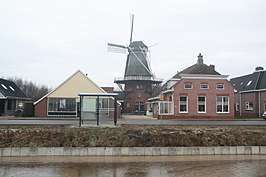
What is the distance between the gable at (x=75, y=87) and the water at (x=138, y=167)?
25.2 metres

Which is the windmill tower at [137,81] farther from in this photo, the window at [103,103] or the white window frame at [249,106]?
the window at [103,103]

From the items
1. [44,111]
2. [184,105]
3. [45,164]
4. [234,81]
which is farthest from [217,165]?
[234,81]

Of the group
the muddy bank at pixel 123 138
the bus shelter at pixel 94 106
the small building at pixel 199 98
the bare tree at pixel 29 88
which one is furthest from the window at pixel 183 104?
the bare tree at pixel 29 88

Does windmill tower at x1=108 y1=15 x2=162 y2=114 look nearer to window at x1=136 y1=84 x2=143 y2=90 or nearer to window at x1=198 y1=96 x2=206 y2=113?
window at x1=136 y1=84 x2=143 y2=90

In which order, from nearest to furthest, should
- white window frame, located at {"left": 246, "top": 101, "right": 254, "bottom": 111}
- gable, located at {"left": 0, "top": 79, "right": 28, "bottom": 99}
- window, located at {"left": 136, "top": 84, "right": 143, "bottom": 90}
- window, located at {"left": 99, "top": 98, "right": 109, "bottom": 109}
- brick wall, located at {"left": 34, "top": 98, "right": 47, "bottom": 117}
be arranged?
1. window, located at {"left": 99, "top": 98, "right": 109, "bottom": 109}
2. brick wall, located at {"left": 34, "top": 98, "right": 47, "bottom": 117}
3. gable, located at {"left": 0, "top": 79, "right": 28, "bottom": 99}
4. white window frame, located at {"left": 246, "top": 101, "right": 254, "bottom": 111}
5. window, located at {"left": 136, "top": 84, "right": 143, "bottom": 90}

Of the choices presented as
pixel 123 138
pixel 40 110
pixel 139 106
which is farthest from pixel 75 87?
pixel 123 138

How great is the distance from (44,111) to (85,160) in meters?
26.4

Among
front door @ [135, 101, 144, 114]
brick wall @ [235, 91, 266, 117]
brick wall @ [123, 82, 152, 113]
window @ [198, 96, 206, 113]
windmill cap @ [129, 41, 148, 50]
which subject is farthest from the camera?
windmill cap @ [129, 41, 148, 50]

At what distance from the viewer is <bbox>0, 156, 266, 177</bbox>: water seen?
38.4ft

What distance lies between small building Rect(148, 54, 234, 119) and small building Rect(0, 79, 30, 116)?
2152 centimetres

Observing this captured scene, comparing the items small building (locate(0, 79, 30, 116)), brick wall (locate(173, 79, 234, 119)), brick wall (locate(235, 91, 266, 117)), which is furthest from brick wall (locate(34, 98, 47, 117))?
brick wall (locate(235, 91, 266, 117))

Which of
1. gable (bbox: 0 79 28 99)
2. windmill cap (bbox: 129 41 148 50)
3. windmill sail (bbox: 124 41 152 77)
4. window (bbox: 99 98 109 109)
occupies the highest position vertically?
windmill cap (bbox: 129 41 148 50)

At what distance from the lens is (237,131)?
19.1 metres

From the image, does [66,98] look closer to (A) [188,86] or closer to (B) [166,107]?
(B) [166,107]
